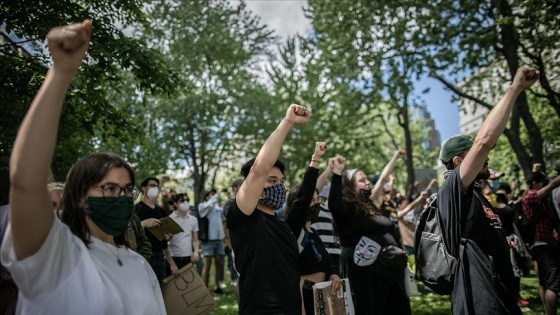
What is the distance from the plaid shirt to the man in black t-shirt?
3551 millimetres

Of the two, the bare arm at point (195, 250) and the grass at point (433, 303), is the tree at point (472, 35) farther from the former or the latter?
the bare arm at point (195, 250)

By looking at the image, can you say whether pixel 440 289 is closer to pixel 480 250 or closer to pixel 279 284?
pixel 480 250

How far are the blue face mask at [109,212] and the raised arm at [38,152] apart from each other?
0.36m

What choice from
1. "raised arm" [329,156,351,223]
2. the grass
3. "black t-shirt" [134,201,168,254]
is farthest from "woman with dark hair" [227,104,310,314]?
the grass

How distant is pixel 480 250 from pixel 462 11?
1058 cm

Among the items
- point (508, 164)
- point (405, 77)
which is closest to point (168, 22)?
point (405, 77)

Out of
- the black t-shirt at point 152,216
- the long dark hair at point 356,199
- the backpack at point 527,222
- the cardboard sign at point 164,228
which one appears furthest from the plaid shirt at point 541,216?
the black t-shirt at point 152,216

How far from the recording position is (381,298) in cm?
439

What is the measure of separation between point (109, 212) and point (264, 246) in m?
1.37

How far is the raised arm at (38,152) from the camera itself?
142cm

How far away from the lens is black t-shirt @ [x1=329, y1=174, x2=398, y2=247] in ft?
14.9

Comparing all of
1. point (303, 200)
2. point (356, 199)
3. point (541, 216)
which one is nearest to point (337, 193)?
point (356, 199)

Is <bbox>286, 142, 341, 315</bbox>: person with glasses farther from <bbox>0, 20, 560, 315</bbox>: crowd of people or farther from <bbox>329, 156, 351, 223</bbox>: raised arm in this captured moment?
<bbox>329, 156, 351, 223</bbox>: raised arm

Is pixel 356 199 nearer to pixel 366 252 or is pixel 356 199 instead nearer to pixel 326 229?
pixel 366 252
